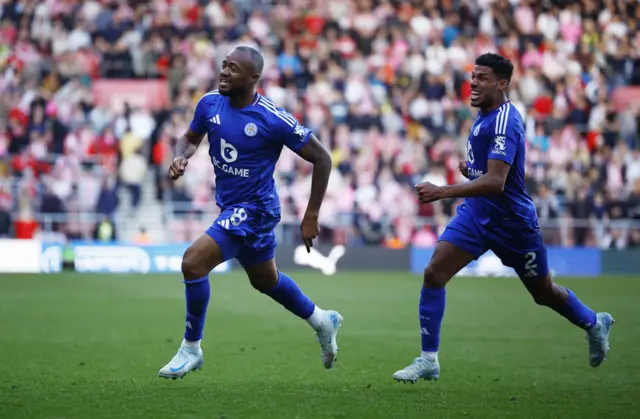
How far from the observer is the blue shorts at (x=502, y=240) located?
866cm

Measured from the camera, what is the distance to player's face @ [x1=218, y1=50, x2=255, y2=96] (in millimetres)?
8464

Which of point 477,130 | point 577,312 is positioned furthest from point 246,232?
point 577,312

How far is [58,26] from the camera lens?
27094 millimetres

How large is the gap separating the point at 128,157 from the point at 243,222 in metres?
15.8

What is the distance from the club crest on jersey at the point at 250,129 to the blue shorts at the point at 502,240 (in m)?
1.69

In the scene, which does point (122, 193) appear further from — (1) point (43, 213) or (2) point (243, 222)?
(2) point (243, 222)

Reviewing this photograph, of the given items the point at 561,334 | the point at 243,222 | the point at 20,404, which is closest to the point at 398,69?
the point at 561,334

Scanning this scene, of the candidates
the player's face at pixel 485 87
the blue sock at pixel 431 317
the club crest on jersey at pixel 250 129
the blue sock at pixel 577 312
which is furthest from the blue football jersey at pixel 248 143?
the blue sock at pixel 577 312

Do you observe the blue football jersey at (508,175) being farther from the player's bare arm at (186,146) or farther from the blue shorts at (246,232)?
the player's bare arm at (186,146)

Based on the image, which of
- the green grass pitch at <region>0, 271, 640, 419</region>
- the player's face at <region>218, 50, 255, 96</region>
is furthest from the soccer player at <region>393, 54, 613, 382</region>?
the player's face at <region>218, 50, 255, 96</region>

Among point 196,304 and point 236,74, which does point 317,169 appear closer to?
point 236,74

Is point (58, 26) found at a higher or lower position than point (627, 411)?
higher

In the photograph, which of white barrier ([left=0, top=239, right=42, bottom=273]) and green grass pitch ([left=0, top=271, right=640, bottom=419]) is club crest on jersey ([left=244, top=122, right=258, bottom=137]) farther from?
white barrier ([left=0, top=239, right=42, bottom=273])

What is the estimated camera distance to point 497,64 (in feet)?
28.2
